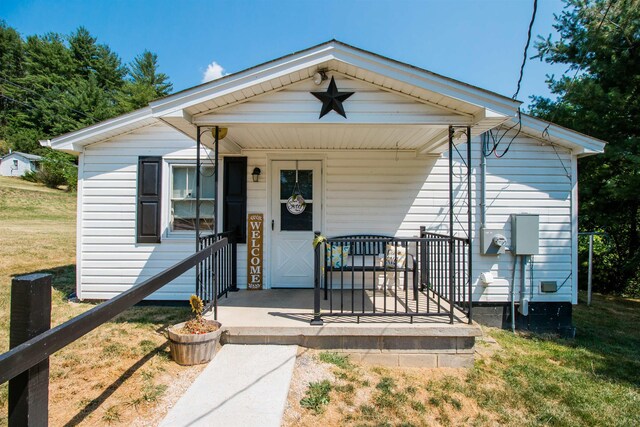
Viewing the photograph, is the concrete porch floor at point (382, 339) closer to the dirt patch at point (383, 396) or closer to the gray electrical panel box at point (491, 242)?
the dirt patch at point (383, 396)

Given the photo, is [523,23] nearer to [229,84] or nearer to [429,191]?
[429,191]

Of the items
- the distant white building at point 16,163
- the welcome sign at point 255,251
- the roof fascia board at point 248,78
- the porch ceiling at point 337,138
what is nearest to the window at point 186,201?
the welcome sign at point 255,251

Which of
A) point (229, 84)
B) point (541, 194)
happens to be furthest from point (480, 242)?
point (229, 84)

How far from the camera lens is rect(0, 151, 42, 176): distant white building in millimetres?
28208

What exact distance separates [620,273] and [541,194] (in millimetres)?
5277

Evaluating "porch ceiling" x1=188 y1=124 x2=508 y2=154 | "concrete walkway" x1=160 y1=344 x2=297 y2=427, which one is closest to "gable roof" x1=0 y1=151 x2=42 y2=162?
"porch ceiling" x1=188 y1=124 x2=508 y2=154

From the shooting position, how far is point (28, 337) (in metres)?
1.38

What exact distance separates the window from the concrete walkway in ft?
8.76

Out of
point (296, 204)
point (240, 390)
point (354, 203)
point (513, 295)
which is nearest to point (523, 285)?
point (513, 295)

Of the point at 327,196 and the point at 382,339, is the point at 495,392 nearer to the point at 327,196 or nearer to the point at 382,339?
the point at 382,339

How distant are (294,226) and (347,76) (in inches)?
105

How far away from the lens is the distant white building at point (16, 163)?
92.5 feet

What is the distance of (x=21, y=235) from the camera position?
1137 centimetres

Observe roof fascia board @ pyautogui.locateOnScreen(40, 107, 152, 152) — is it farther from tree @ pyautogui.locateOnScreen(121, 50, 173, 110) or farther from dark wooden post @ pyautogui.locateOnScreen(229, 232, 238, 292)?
tree @ pyautogui.locateOnScreen(121, 50, 173, 110)
